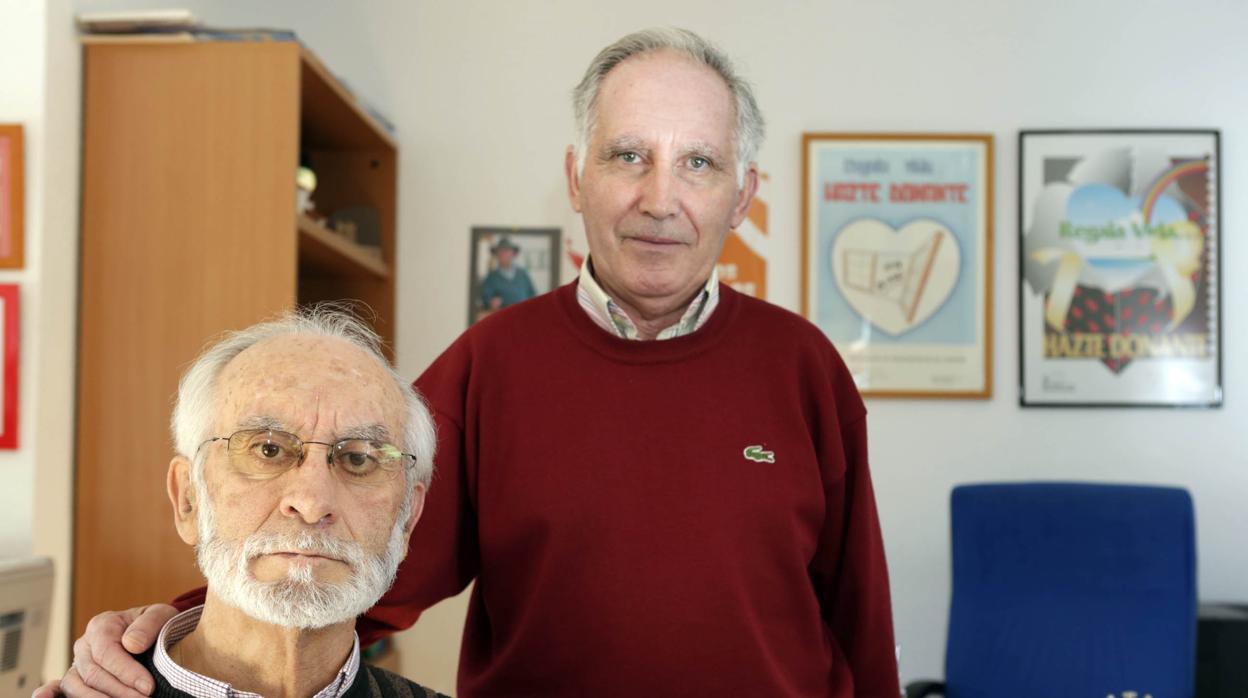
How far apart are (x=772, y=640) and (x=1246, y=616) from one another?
2091 millimetres

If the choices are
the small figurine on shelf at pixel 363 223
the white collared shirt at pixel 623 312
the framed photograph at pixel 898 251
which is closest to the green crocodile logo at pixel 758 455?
the white collared shirt at pixel 623 312

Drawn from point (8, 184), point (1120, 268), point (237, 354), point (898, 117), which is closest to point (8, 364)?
point (8, 184)

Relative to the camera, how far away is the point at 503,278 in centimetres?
356

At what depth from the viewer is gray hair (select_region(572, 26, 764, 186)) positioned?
1.50 m

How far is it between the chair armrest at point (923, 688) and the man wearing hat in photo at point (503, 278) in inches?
62.8

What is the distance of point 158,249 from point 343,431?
1.49 metres

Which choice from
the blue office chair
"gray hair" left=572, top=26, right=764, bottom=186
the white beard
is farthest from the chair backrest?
the white beard

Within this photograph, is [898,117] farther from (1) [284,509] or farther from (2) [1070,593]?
(1) [284,509]

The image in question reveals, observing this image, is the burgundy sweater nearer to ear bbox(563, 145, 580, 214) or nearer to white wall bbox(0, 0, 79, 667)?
ear bbox(563, 145, 580, 214)

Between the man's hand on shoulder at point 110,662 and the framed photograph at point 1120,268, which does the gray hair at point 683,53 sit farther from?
the framed photograph at point 1120,268

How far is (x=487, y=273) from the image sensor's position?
3561mm

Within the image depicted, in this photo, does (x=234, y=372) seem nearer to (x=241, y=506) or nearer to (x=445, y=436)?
(x=241, y=506)

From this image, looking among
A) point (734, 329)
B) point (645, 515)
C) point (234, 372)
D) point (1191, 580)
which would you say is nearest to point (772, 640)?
point (645, 515)

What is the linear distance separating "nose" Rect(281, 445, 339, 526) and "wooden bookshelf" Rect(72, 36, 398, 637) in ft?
4.54
